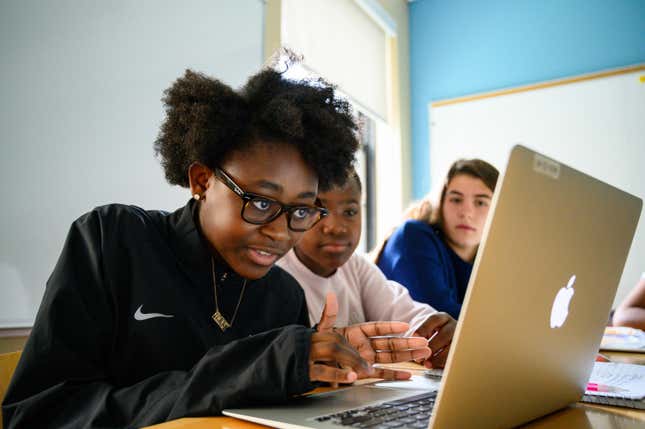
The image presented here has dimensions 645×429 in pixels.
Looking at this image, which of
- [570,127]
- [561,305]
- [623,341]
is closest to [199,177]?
[561,305]

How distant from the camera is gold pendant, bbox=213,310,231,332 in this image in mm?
994

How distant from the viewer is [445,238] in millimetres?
2406

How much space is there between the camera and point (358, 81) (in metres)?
3.47

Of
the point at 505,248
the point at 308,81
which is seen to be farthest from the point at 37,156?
the point at 505,248

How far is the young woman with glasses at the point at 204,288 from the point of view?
0.67 m

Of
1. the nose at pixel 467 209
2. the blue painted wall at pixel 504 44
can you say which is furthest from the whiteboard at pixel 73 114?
the blue painted wall at pixel 504 44

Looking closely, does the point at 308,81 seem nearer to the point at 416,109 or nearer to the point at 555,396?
the point at 555,396

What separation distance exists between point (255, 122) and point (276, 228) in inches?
9.5

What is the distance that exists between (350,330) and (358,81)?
2757mm

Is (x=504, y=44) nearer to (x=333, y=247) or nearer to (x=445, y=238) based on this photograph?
(x=445, y=238)

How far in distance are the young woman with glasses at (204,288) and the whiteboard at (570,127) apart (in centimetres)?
235

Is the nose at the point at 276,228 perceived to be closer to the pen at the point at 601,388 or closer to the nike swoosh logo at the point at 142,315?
the nike swoosh logo at the point at 142,315

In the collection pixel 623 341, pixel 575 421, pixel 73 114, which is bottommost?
pixel 623 341

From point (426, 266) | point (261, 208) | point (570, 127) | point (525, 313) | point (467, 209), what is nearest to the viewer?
Result: point (525, 313)
